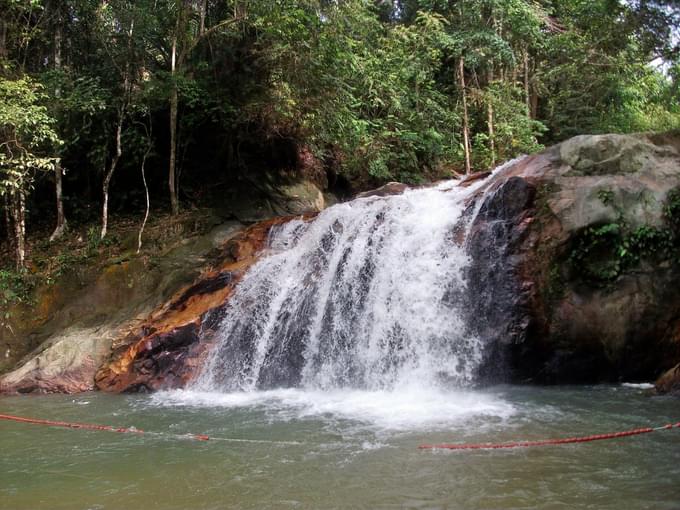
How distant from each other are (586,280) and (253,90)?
7904 mm

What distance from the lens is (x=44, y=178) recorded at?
13844 mm

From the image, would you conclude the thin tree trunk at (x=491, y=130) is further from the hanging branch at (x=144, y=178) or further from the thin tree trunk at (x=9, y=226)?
the thin tree trunk at (x=9, y=226)

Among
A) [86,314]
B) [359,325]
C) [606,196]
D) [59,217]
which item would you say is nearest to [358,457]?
[359,325]

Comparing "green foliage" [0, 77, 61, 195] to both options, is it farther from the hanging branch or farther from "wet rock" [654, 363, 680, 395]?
"wet rock" [654, 363, 680, 395]

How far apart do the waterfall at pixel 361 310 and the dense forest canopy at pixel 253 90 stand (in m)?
3.38

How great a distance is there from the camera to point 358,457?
4992 mm

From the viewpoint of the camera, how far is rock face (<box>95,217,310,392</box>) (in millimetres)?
9109

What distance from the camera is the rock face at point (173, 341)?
9109 millimetres

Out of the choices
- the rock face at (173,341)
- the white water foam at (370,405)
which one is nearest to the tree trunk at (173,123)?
the rock face at (173,341)

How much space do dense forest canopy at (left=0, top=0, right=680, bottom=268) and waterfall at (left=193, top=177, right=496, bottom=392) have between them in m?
3.38

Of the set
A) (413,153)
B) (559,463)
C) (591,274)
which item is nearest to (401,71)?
(413,153)

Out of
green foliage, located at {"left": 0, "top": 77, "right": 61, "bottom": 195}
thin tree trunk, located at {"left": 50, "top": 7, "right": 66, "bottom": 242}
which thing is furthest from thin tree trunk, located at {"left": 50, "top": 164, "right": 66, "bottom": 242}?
green foliage, located at {"left": 0, "top": 77, "right": 61, "bottom": 195}

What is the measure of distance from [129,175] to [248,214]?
3339 mm

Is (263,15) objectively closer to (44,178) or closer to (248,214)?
(248,214)
